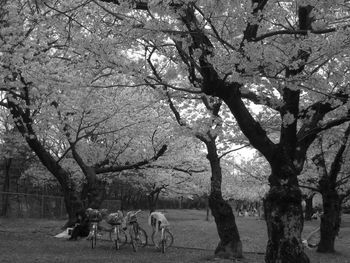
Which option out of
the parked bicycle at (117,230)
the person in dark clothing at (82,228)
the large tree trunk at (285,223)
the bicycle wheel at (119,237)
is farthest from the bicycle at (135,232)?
the large tree trunk at (285,223)

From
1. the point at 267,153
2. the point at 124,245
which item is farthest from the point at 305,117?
the point at 124,245

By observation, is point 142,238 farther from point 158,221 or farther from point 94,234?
point 94,234

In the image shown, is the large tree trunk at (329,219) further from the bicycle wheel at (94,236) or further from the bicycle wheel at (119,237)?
the bicycle wheel at (94,236)

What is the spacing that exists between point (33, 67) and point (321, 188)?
1048 cm

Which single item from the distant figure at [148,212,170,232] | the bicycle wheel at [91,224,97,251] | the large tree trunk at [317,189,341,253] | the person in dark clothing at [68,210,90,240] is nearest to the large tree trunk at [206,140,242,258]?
the distant figure at [148,212,170,232]

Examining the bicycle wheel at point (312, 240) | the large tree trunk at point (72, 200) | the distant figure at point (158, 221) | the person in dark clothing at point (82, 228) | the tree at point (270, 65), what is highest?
the tree at point (270, 65)

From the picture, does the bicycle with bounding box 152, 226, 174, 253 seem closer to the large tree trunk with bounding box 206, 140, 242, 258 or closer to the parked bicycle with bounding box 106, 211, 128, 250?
the parked bicycle with bounding box 106, 211, 128, 250

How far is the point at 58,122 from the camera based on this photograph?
19.2 m

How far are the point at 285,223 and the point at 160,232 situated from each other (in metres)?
6.99

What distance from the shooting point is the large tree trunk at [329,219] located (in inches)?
637

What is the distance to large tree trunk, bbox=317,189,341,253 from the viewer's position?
1617cm

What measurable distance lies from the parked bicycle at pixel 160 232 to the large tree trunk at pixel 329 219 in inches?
212

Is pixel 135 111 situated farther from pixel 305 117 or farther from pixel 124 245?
pixel 305 117

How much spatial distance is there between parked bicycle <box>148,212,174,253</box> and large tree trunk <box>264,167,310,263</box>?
240 inches
